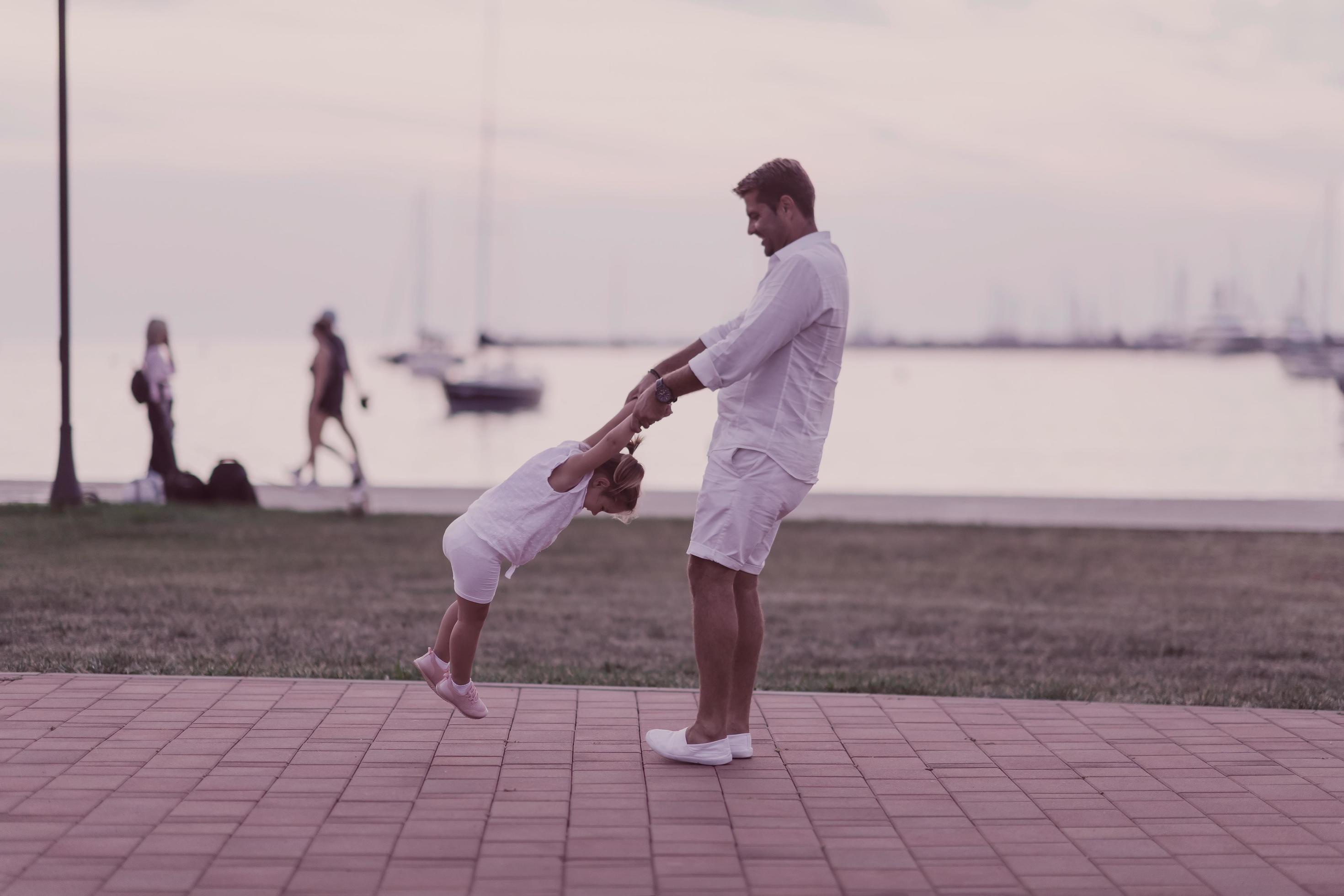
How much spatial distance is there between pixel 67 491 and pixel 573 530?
435 cm

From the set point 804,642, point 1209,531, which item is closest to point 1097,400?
point 1209,531

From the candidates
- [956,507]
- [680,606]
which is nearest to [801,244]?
[680,606]

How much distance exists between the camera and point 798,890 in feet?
11.2

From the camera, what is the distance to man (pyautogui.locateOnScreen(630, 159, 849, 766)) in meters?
4.32

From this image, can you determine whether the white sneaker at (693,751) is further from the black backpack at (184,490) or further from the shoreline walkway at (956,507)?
the black backpack at (184,490)

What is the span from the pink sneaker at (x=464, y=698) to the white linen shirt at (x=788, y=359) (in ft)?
3.80

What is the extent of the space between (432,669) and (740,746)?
Result: 1.03 metres

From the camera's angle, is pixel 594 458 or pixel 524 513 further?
pixel 524 513

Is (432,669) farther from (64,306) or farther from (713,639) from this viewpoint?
(64,306)

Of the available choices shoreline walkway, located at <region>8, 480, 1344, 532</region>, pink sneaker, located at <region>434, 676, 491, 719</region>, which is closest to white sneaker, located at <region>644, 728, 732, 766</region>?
pink sneaker, located at <region>434, 676, 491, 719</region>

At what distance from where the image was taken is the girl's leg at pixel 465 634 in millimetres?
4578

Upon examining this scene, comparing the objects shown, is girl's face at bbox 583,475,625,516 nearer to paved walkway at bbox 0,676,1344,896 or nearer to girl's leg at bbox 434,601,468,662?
girl's leg at bbox 434,601,468,662

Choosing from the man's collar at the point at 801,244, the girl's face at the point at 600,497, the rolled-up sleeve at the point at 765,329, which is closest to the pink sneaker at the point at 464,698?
the girl's face at the point at 600,497

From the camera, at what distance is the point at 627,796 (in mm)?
4148
